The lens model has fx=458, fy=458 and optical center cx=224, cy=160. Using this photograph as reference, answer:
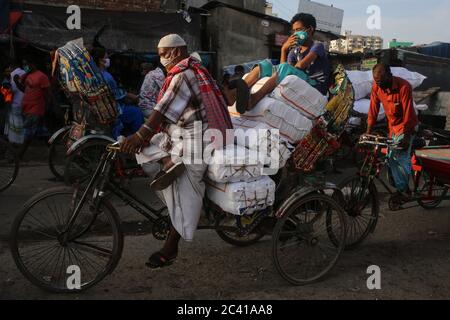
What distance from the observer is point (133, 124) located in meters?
6.65

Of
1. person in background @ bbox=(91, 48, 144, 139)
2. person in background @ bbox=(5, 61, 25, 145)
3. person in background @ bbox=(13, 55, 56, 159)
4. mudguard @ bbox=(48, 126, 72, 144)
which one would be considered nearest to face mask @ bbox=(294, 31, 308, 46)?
person in background @ bbox=(91, 48, 144, 139)

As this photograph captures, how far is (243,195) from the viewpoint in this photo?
323 cm

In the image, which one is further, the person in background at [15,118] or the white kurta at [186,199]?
the person in background at [15,118]

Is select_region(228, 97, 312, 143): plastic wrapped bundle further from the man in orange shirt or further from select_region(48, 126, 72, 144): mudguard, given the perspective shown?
select_region(48, 126, 72, 144): mudguard

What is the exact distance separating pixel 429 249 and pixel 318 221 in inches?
56.5

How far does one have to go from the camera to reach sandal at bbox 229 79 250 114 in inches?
134

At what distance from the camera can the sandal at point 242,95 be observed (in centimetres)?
340

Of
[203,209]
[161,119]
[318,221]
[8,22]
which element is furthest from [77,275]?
[8,22]

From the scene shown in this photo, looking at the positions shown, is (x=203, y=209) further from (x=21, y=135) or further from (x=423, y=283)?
(x=21, y=135)

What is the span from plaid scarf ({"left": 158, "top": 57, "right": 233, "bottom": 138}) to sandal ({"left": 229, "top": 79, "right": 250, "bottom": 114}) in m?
0.16

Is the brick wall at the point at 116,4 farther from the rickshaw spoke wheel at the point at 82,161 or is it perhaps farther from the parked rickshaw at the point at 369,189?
the parked rickshaw at the point at 369,189

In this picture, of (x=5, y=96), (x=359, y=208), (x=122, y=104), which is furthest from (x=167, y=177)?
(x=5, y=96)

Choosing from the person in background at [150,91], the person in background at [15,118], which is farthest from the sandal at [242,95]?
the person in background at [15,118]

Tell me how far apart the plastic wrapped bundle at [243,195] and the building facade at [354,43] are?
18026 mm
